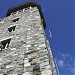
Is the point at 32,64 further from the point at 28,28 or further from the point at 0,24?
the point at 0,24

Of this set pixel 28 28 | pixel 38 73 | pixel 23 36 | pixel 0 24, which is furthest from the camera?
pixel 0 24

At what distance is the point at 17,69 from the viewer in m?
7.89

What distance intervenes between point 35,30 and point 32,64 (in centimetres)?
424

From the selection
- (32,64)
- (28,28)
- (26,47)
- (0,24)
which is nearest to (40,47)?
(26,47)

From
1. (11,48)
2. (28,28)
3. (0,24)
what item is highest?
(0,24)

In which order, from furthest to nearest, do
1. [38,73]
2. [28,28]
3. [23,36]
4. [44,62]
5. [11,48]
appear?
[28,28] < [23,36] < [11,48] < [44,62] < [38,73]

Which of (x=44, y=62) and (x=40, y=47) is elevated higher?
(x=40, y=47)

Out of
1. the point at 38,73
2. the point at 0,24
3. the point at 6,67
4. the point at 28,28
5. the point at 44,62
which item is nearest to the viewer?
the point at 38,73

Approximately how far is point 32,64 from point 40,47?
1.43m

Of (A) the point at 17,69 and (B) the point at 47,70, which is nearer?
(B) the point at 47,70

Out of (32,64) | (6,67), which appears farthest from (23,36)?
(32,64)

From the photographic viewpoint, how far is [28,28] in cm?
1232

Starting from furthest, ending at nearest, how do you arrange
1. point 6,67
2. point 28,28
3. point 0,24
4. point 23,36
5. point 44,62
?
point 0,24, point 28,28, point 23,36, point 6,67, point 44,62

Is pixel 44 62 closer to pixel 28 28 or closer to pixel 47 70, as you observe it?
pixel 47 70
